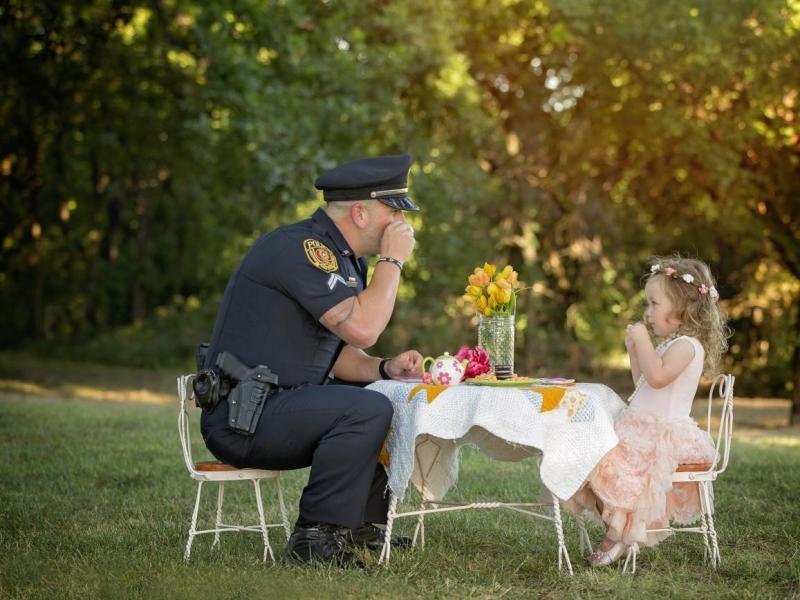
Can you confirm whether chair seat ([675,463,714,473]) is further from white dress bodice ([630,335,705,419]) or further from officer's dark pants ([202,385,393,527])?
officer's dark pants ([202,385,393,527])

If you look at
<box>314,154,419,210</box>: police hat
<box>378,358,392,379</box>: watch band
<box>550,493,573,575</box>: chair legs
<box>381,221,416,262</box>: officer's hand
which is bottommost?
<box>550,493,573,575</box>: chair legs

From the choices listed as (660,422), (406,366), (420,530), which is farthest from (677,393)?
(420,530)

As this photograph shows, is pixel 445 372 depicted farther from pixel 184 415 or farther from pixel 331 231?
pixel 184 415

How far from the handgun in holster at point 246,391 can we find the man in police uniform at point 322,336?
60mm

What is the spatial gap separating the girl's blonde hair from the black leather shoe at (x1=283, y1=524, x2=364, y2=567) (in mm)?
1764

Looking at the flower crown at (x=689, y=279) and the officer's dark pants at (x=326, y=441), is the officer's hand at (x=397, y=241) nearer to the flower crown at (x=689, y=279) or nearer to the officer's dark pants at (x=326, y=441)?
the officer's dark pants at (x=326, y=441)

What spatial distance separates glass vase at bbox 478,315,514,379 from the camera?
5.31 meters

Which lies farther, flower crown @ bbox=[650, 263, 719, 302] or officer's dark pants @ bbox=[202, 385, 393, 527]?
flower crown @ bbox=[650, 263, 719, 302]

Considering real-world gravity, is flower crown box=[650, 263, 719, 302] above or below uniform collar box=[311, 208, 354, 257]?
below

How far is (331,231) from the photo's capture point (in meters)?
5.28

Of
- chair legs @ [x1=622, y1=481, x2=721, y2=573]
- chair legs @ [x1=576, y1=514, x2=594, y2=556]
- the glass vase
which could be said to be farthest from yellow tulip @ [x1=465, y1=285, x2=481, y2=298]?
chair legs @ [x1=622, y1=481, x2=721, y2=573]

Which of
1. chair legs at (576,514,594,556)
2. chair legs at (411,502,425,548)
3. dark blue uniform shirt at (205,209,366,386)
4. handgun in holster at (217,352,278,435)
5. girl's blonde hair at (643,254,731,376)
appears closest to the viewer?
handgun in holster at (217,352,278,435)

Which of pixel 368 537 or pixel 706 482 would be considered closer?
pixel 706 482

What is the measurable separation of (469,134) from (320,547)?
42.0 ft
